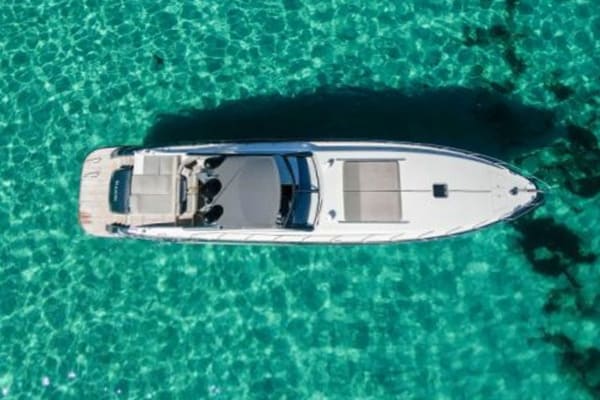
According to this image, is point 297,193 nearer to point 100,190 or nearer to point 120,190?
point 120,190

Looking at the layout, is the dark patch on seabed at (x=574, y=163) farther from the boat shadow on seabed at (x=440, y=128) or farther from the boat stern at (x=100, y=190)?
the boat stern at (x=100, y=190)

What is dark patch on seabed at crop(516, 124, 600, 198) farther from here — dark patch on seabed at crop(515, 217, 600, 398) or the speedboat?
the speedboat

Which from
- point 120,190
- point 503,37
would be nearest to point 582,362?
point 503,37

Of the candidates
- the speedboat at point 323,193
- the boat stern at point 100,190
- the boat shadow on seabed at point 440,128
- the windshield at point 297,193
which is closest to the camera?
the speedboat at point 323,193

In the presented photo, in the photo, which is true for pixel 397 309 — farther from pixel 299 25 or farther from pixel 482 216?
pixel 299 25

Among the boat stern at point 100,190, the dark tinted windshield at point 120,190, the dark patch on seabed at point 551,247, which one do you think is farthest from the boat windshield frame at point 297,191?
the dark patch on seabed at point 551,247
